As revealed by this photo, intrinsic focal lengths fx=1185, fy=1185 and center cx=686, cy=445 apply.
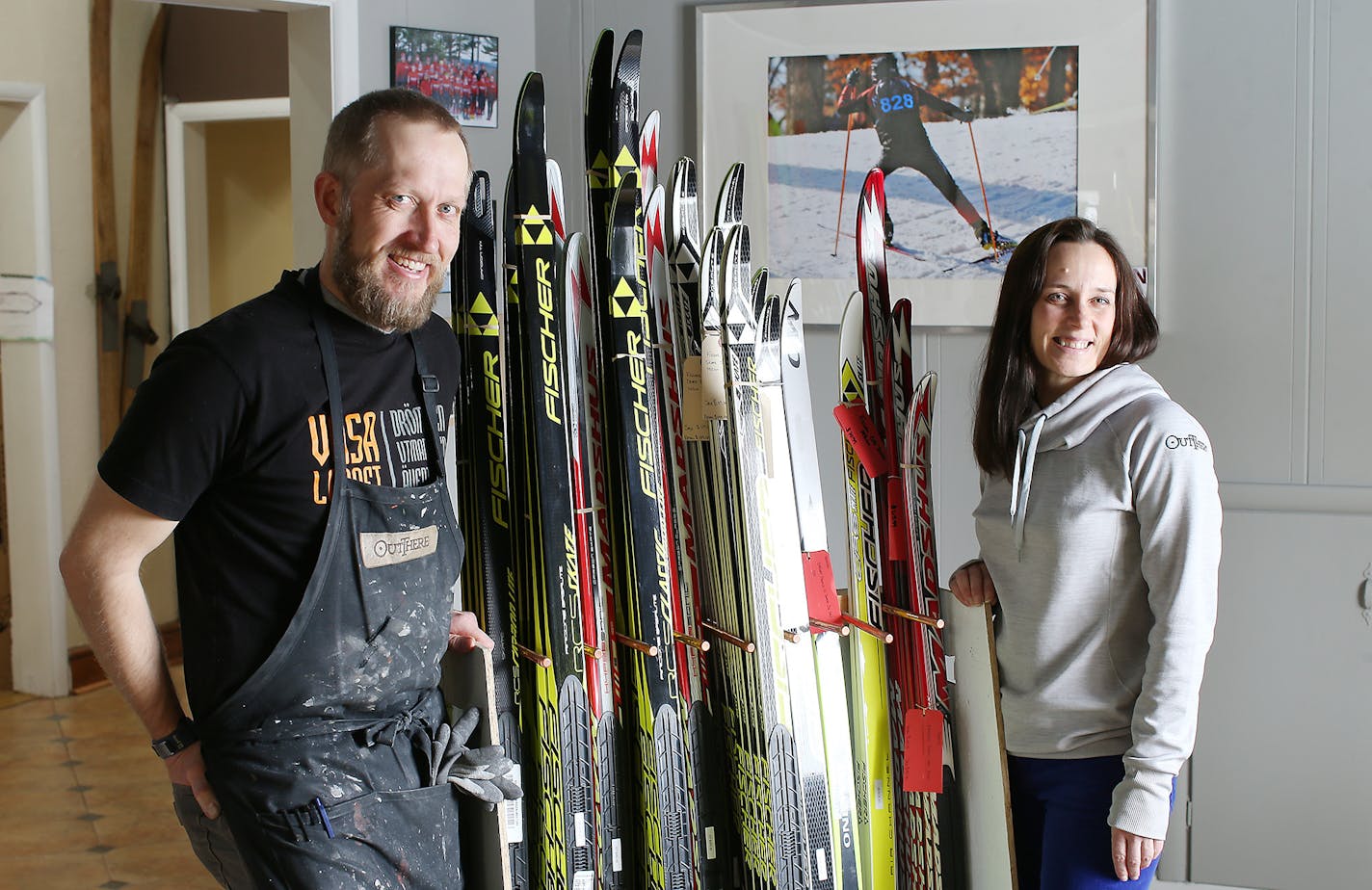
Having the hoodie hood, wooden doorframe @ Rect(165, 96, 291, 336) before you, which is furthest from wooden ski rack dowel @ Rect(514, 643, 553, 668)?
wooden doorframe @ Rect(165, 96, 291, 336)

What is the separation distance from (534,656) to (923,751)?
68cm

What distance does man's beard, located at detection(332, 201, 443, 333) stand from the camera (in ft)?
4.93

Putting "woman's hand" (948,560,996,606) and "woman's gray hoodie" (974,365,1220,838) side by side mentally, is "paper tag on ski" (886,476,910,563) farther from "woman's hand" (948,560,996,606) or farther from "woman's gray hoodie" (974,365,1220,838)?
"woman's gray hoodie" (974,365,1220,838)

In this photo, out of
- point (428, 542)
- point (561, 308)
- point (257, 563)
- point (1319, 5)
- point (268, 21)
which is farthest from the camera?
point (268, 21)

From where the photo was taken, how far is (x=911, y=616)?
2.03 meters

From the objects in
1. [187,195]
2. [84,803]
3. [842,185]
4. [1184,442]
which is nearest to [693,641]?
[1184,442]

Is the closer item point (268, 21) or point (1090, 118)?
point (1090, 118)

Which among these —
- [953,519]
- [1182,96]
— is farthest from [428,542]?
[1182,96]

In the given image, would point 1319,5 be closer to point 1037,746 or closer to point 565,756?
point 1037,746

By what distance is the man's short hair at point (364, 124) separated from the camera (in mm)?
1510

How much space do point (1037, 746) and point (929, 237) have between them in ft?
4.52

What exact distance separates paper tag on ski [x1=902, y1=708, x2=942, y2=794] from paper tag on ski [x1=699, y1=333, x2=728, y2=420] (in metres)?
0.61

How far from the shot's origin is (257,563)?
1432mm

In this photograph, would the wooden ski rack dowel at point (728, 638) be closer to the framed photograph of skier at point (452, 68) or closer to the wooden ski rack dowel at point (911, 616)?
the wooden ski rack dowel at point (911, 616)
